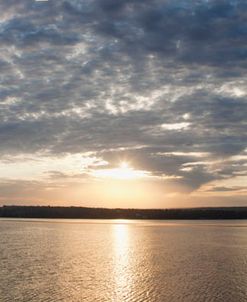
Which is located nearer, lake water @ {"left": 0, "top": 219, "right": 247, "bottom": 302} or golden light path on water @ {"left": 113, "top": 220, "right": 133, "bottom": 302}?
lake water @ {"left": 0, "top": 219, "right": 247, "bottom": 302}

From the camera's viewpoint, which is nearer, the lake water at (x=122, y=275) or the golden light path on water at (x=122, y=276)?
the lake water at (x=122, y=275)

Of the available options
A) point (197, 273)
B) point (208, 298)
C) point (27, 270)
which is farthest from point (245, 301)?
point (27, 270)

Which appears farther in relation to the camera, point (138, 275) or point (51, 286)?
point (138, 275)

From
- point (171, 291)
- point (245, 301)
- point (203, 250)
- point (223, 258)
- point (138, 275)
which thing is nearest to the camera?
point (245, 301)

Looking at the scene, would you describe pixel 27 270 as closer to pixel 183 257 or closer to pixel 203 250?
pixel 183 257

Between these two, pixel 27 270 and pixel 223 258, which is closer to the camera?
pixel 27 270

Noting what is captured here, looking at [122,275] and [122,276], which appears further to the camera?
[122,275]

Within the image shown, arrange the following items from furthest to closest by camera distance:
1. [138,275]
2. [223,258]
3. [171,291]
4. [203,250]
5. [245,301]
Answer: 1. [203,250]
2. [223,258]
3. [138,275]
4. [171,291]
5. [245,301]

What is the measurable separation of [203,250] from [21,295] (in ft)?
123

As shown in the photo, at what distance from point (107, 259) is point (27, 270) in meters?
14.3

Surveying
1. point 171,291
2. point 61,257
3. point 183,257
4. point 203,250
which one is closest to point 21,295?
point 171,291

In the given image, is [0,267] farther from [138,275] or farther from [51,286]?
[138,275]

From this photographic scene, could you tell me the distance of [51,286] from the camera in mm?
36531

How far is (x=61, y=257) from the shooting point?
56.4 meters
